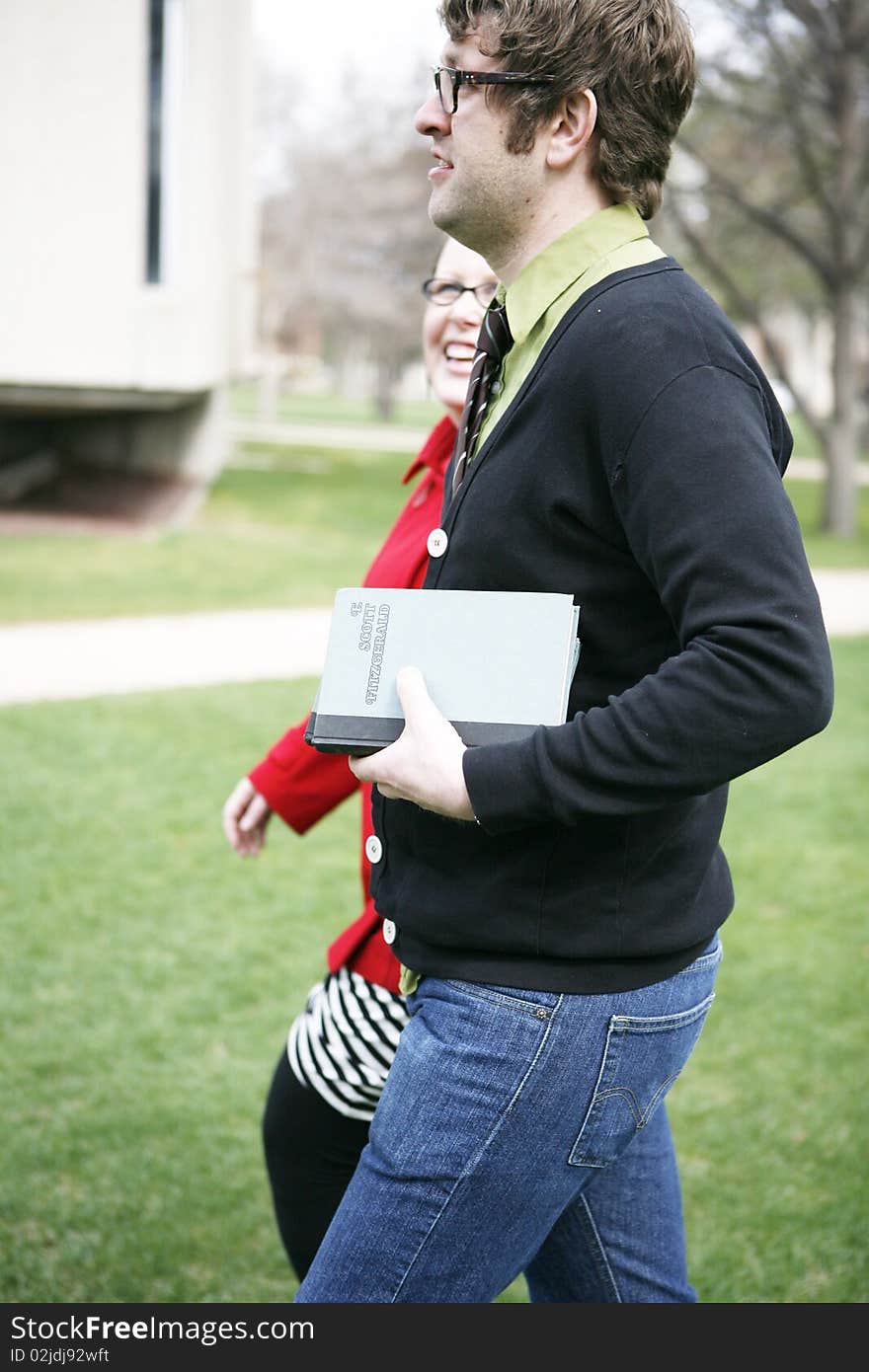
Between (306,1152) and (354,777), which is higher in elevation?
(354,777)

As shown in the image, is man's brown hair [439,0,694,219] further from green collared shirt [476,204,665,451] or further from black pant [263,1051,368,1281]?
black pant [263,1051,368,1281]

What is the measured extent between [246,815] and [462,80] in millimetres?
1528

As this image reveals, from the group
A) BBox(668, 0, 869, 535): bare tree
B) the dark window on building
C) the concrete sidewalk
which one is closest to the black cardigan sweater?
the concrete sidewalk

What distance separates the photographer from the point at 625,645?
1.71 metres

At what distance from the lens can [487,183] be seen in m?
1.72

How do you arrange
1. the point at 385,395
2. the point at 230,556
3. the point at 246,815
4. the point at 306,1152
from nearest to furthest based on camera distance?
the point at 306,1152, the point at 246,815, the point at 230,556, the point at 385,395

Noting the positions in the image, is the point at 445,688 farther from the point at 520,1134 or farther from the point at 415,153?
the point at 415,153

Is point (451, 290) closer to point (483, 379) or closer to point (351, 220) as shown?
point (483, 379)

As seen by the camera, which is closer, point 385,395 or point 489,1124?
point 489,1124

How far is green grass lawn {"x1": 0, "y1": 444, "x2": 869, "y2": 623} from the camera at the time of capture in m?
11.8

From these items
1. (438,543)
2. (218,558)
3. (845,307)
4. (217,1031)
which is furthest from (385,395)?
(438,543)

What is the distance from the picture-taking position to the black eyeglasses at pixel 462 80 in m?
1.66

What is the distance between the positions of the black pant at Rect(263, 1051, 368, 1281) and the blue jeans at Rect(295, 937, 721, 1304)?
2.03 ft

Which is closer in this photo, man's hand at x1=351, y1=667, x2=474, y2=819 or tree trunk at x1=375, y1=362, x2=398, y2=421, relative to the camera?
man's hand at x1=351, y1=667, x2=474, y2=819
